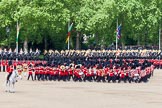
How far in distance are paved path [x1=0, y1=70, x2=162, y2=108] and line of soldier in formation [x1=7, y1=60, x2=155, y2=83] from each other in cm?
88

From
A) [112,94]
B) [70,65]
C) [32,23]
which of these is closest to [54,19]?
[32,23]

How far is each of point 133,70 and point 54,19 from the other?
34.0 metres

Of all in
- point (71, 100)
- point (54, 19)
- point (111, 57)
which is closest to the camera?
point (71, 100)

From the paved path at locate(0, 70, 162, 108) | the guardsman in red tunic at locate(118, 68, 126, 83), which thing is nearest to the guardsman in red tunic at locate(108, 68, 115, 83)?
the guardsman in red tunic at locate(118, 68, 126, 83)

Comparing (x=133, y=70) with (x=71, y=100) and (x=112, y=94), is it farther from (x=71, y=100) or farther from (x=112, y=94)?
(x=71, y=100)

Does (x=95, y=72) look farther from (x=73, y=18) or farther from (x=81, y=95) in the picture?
(x=73, y=18)

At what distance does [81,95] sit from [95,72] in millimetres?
9399

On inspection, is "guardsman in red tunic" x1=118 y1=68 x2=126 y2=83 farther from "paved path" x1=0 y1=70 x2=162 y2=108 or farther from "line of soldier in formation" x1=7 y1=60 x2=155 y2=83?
"paved path" x1=0 y1=70 x2=162 y2=108

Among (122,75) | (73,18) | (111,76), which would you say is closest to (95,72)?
(111,76)

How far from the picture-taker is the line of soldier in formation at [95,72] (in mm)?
40906

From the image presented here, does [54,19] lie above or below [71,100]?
above

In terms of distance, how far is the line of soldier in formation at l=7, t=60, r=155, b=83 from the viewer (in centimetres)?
4091

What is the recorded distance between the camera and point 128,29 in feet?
280

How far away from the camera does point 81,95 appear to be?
3200 centimetres
